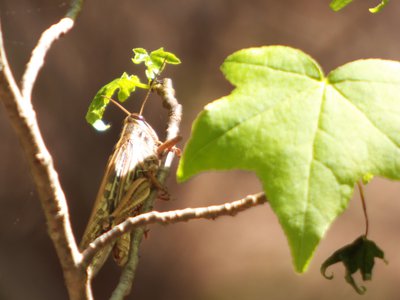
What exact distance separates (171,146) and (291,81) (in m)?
0.19

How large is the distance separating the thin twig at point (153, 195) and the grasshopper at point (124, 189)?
0.01 meters

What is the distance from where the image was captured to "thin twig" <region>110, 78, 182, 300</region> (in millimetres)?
554

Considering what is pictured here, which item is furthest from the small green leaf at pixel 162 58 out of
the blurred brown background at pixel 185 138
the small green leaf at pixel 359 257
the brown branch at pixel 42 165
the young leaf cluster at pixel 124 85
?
the blurred brown background at pixel 185 138

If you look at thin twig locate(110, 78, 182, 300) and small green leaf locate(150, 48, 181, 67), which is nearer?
thin twig locate(110, 78, 182, 300)

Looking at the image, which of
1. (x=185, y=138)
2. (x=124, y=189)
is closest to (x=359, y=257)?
(x=124, y=189)

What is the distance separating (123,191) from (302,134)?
0.27 metres

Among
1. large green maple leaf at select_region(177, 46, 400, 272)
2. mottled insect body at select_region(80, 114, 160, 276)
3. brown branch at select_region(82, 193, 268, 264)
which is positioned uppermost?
large green maple leaf at select_region(177, 46, 400, 272)

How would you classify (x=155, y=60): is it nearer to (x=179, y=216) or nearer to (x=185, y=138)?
(x=179, y=216)

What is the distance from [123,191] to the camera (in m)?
0.65

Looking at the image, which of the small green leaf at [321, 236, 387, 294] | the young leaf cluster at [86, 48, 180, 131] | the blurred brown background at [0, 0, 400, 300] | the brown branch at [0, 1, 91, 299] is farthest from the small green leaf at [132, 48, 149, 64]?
the blurred brown background at [0, 0, 400, 300]

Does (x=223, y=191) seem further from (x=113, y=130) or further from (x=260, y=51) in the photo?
(x=260, y=51)

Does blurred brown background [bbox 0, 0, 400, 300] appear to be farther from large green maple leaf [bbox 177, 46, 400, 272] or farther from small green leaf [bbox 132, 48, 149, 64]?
large green maple leaf [bbox 177, 46, 400, 272]

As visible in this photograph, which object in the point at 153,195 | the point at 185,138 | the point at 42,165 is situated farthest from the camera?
the point at 185,138

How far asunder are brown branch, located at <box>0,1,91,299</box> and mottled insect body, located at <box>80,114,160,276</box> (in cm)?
15
